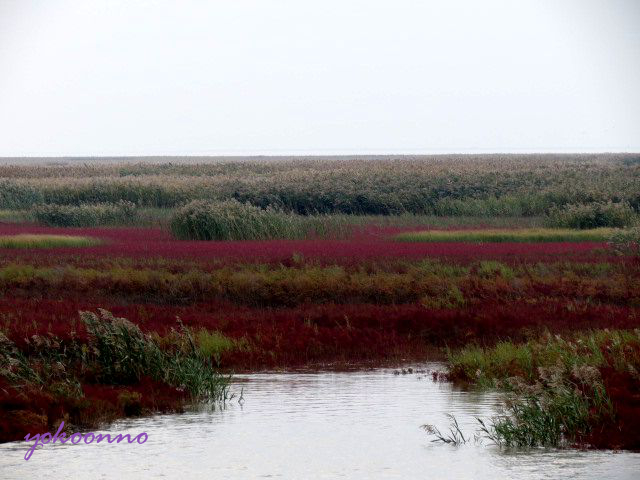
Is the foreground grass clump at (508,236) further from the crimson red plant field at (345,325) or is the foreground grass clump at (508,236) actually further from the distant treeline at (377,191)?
the crimson red plant field at (345,325)

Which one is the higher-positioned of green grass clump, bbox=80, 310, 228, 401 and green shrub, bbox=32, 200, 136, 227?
green grass clump, bbox=80, 310, 228, 401

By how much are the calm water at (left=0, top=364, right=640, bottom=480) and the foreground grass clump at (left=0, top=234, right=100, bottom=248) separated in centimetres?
2285

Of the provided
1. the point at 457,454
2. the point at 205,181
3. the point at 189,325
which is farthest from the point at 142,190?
the point at 457,454

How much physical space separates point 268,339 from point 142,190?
4660 cm

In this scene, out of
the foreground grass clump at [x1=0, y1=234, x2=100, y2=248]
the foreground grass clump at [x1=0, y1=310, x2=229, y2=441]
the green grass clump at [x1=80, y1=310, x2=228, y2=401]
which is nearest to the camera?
the foreground grass clump at [x1=0, y1=310, x2=229, y2=441]

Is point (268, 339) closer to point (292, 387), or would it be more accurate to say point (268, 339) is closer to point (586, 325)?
point (292, 387)

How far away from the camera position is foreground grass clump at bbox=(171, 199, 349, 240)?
4028cm

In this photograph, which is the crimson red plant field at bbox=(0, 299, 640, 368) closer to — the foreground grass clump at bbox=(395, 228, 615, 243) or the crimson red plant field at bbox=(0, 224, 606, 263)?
the crimson red plant field at bbox=(0, 224, 606, 263)

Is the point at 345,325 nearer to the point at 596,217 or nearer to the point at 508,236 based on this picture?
the point at 508,236

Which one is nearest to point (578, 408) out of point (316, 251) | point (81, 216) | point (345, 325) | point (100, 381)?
point (100, 381)

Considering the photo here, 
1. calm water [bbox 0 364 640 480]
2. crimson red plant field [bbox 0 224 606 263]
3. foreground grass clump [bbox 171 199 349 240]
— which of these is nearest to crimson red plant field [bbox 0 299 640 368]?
calm water [bbox 0 364 640 480]

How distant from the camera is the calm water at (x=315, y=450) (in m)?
11.6

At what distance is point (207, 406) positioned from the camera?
594 inches

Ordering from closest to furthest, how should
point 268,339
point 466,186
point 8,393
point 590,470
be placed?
1. point 590,470
2. point 8,393
3. point 268,339
4. point 466,186
